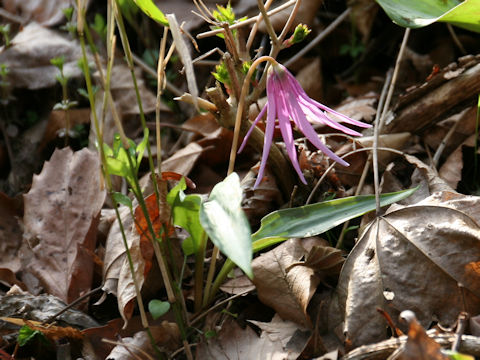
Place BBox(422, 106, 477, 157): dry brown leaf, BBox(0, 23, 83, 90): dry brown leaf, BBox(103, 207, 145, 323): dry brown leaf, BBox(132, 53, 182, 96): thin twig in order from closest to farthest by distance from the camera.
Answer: BBox(103, 207, 145, 323): dry brown leaf, BBox(422, 106, 477, 157): dry brown leaf, BBox(132, 53, 182, 96): thin twig, BBox(0, 23, 83, 90): dry brown leaf

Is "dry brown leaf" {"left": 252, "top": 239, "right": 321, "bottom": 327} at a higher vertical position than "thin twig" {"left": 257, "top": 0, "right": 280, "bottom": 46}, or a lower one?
lower

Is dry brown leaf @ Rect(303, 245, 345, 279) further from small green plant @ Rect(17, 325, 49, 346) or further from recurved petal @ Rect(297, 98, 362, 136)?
small green plant @ Rect(17, 325, 49, 346)

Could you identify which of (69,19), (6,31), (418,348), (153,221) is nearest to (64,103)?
(69,19)

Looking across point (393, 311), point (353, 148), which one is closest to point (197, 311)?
point (393, 311)

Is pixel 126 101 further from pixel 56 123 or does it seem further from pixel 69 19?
pixel 69 19

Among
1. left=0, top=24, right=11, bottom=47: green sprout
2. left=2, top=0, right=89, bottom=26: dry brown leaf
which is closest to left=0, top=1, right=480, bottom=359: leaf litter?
left=0, top=24, right=11, bottom=47: green sprout

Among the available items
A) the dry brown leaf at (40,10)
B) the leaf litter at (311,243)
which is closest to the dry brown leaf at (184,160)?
the leaf litter at (311,243)
